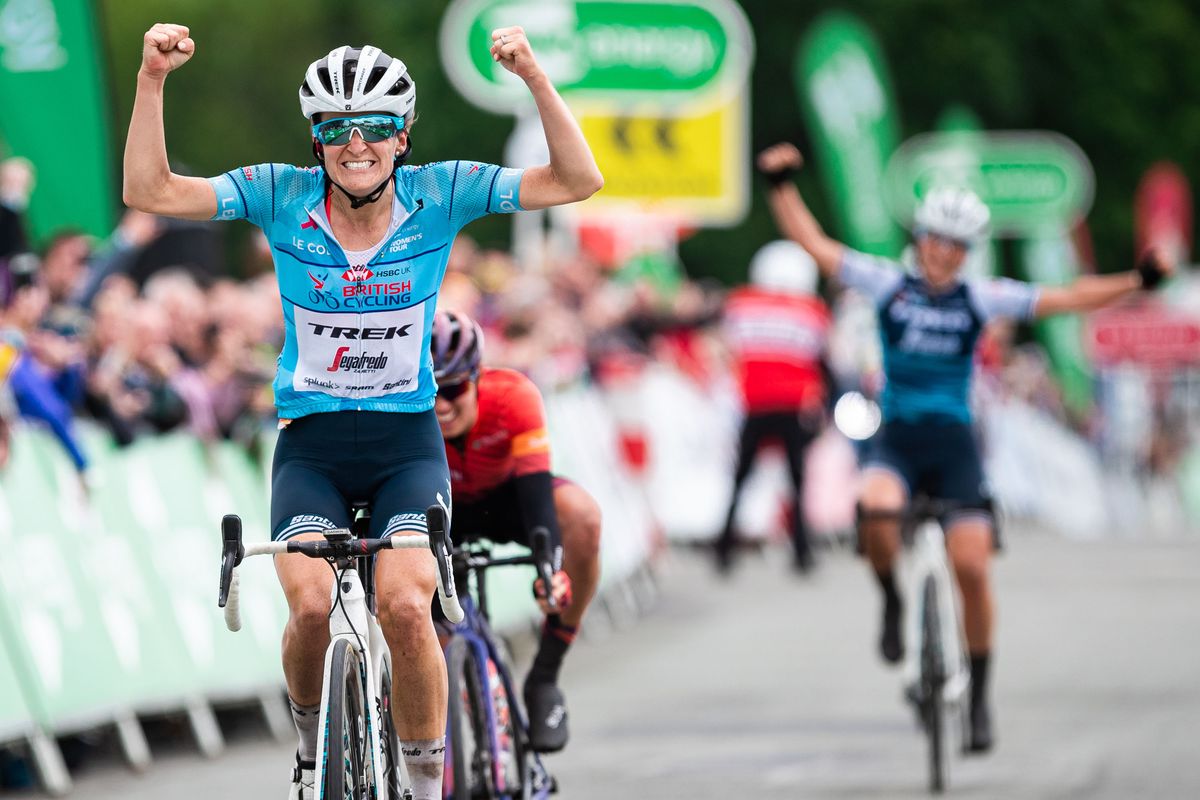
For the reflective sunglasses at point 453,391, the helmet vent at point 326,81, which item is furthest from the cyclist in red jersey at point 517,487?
the helmet vent at point 326,81

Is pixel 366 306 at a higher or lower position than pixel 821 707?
higher

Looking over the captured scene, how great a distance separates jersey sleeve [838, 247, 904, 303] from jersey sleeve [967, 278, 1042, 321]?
35 cm

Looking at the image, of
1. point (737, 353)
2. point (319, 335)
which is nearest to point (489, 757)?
point (319, 335)

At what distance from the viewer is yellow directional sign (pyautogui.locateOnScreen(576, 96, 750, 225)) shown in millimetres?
28141

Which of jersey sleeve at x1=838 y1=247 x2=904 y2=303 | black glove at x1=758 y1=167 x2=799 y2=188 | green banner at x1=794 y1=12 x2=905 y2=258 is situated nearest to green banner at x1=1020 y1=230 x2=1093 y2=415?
green banner at x1=794 y1=12 x2=905 y2=258

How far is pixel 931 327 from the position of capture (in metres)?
11.3

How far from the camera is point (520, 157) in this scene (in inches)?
974

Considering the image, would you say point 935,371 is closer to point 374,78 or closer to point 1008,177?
point 374,78

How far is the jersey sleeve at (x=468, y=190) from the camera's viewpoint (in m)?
6.96

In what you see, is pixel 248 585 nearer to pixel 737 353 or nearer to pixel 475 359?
pixel 475 359

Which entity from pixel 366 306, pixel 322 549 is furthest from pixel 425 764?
pixel 366 306

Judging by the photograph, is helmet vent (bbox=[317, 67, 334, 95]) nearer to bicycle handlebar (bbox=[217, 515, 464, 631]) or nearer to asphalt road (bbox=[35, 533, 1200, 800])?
bicycle handlebar (bbox=[217, 515, 464, 631])

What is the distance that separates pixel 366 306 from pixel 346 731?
1209 mm

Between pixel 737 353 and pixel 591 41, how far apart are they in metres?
8.83
